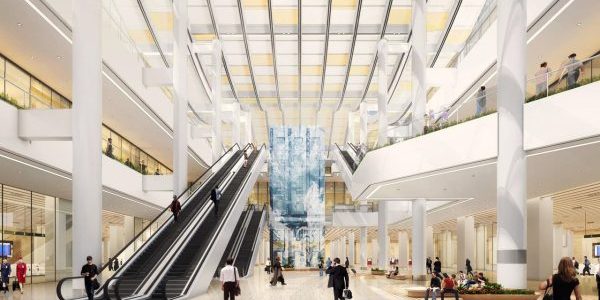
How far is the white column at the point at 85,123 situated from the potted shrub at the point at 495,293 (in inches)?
372

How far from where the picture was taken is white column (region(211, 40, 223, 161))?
38.8m

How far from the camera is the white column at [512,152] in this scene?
58.2 feet

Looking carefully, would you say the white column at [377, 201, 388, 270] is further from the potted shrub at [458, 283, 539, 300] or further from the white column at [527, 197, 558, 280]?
the potted shrub at [458, 283, 539, 300]

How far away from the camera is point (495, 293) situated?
17250 millimetres

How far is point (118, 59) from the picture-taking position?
2484cm

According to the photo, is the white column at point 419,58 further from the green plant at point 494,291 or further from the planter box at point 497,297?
the planter box at point 497,297

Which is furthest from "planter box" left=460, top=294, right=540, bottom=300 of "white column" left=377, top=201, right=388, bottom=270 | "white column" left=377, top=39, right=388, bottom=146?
"white column" left=377, top=201, right=388, bottom=270

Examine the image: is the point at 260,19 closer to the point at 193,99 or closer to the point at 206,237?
the point at 193,99

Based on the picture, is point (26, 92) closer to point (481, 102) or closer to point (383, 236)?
point (481, 102)

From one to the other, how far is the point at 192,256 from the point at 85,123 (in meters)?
5.50

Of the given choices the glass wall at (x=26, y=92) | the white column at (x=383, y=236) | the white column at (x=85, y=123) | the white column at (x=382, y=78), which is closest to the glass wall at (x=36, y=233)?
the glass wall at (x=26, y=92)

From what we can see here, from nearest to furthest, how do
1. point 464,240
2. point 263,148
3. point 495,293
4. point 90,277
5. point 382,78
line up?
point 90,277 < point 495,293 < point 382,78 < point 464,240 < point 263,148

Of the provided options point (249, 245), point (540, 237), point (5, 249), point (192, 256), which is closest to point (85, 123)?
point (192, 256)

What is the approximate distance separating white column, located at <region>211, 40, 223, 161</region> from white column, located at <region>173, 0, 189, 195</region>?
25.9ft
